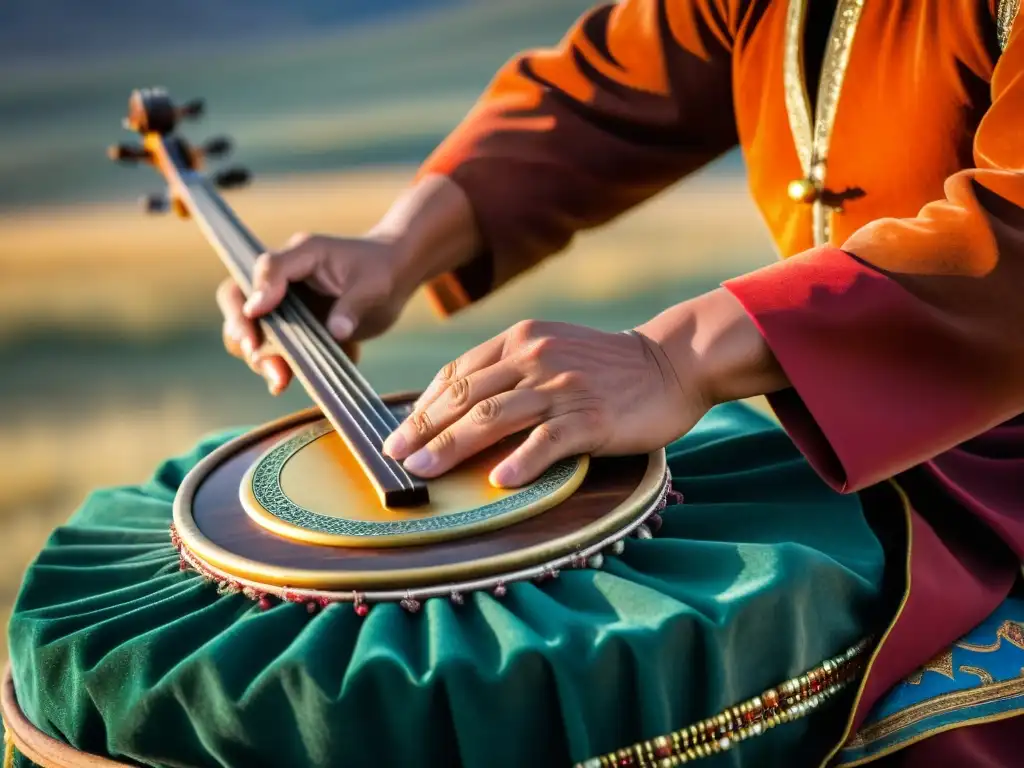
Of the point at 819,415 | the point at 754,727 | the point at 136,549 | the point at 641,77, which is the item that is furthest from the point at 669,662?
the point at 641,77

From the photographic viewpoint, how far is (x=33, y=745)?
0.75 m

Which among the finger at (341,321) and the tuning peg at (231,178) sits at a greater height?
the tuning peg at (231,178)

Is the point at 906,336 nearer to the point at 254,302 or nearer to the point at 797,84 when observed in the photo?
the point at 797,84

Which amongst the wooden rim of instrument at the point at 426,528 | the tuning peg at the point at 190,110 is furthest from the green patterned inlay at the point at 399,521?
the tuning peg at the point at 190,110

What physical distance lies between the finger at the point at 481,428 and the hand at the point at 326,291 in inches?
9.9

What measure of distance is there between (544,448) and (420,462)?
0.27ft

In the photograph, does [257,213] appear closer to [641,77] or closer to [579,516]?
[641,77]

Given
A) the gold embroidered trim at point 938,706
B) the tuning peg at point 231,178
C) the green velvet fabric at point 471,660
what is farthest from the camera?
the tuning peg at point 231,178

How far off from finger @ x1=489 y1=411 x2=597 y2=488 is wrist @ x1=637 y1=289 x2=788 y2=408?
79 mm

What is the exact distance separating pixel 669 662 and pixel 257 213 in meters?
3.29

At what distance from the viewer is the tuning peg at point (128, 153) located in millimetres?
1403

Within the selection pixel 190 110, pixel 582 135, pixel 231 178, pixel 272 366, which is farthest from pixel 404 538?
pixel 190 110

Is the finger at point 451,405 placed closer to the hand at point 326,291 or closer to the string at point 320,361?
the string at point 320,361

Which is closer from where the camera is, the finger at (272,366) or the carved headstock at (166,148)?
the finger at (272,366)
